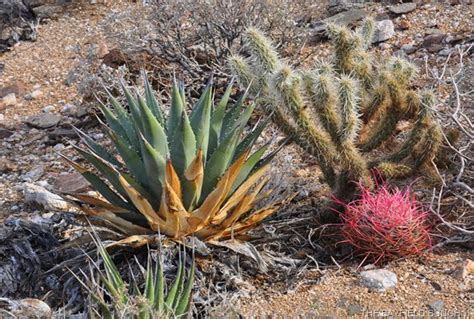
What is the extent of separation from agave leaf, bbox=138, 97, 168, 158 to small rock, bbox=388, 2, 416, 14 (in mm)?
4355

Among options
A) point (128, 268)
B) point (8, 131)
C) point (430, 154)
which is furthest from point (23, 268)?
point (8, 131)

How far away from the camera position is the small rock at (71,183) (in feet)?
17.9

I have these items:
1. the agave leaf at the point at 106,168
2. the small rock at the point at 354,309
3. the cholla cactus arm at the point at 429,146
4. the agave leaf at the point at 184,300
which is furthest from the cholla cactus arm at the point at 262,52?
the agave leaf at the point at 184,300

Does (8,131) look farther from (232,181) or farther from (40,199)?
(232,181)

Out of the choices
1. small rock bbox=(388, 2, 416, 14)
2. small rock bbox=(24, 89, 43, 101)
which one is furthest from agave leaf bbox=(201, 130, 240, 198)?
small rock bbox=(24, 89, 43, 101)

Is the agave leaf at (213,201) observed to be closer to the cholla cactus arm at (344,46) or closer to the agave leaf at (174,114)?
the agave leaf at (174,114)

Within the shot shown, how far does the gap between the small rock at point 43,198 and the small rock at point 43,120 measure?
5.46 ft

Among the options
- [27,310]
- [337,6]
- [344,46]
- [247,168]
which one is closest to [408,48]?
[337,6]

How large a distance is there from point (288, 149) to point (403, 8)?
2.77 m

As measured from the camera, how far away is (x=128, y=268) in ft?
12.8

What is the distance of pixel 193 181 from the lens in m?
3.76

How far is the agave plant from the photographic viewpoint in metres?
3.75

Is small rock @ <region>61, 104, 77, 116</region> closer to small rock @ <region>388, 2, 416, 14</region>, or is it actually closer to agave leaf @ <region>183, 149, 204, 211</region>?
small rock @ <region>388, 2, 416, 14</region>

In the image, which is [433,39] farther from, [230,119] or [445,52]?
[230,119]
